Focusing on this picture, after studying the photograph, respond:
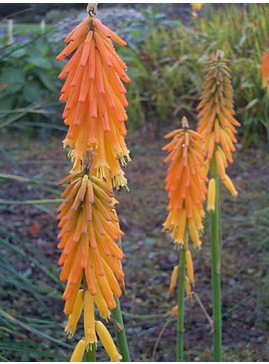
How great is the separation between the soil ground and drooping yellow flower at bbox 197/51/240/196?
0.85 metres


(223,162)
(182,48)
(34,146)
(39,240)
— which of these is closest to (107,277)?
(223,162)

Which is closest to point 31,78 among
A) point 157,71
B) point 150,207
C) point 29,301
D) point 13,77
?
point 13,77

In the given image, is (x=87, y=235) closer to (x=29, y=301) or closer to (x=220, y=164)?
(x=220, y=164)

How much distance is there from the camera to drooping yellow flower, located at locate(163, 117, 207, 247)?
2068mm

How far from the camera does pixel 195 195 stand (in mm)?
2117

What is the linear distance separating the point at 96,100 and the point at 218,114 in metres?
0.99

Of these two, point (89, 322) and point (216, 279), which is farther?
point (216, 279)

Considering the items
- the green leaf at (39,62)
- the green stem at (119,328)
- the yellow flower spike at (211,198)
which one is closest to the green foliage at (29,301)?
the yellow flower spike at (211,198)

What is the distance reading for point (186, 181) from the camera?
6.77 feet

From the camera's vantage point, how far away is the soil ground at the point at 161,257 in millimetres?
3193

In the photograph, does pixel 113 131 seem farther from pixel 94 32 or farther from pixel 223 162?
pixel 223 162

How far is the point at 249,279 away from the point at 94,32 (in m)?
2.54

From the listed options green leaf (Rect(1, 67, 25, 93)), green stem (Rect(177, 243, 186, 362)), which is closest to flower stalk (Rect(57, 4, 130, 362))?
green stem (Rect(177, 243, 186, 362))

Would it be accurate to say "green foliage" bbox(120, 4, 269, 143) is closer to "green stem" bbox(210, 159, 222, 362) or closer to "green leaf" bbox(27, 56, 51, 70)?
"green leaf" bbox(27, 56, 51, 70)
